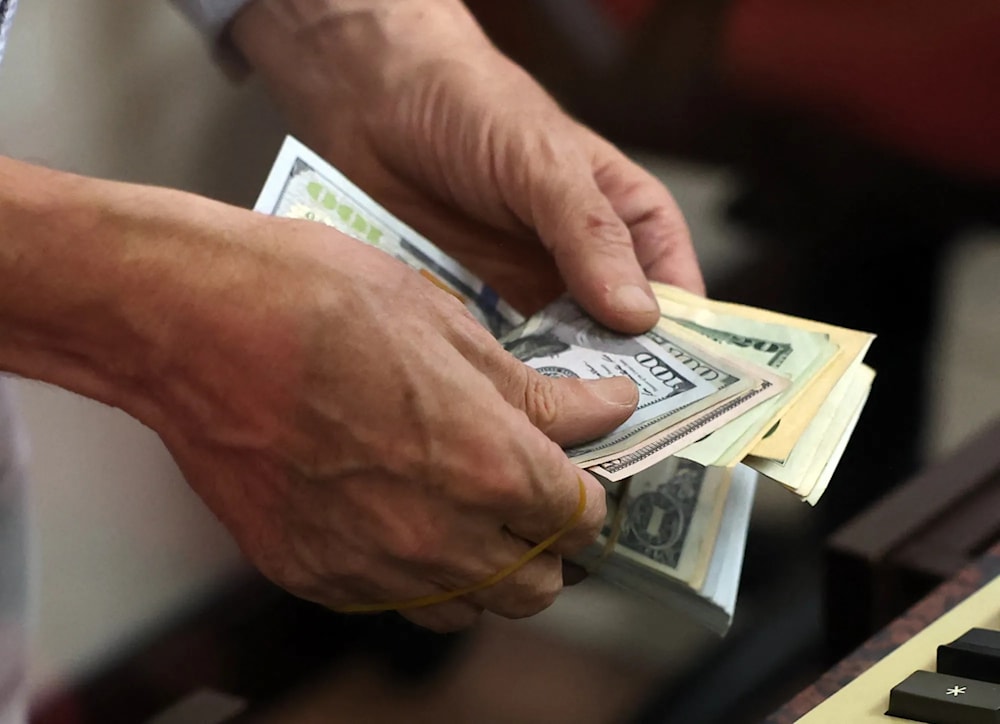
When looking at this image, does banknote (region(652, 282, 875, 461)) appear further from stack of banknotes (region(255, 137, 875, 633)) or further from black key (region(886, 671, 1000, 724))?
black key (region(886, 671, 1000, 724))

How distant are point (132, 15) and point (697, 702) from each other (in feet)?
4.32

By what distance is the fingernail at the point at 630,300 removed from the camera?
0.77m

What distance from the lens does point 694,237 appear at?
1.14 m

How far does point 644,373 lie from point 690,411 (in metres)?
0.06

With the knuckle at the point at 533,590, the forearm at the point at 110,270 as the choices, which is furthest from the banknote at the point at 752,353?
the forearm at the point at 110,270

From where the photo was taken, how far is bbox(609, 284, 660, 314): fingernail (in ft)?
2.52

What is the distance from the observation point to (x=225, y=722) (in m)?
0.63

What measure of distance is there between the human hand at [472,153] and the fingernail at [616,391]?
0.12 m

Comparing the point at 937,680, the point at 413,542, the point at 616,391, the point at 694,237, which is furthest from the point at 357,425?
the point at 694,237

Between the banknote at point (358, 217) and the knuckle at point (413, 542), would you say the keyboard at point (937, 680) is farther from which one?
the banknote at point (358, 217)

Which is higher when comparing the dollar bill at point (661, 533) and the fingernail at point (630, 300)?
the fingernail at point (630, 300)

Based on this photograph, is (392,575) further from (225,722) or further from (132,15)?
(132,15)

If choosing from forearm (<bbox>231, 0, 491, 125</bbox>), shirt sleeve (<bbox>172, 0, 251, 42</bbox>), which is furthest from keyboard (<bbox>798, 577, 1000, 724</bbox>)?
shirt sleeve (<bbox>172, 0, 251, 42</bbox>)

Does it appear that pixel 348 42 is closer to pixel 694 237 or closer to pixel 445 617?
pixel 694 237
